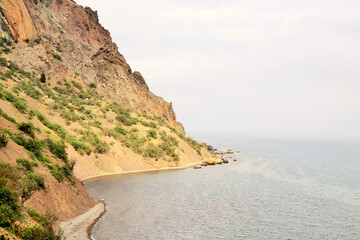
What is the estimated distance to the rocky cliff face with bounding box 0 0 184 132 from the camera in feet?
279

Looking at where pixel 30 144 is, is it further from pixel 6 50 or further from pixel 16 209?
pixel 6 50

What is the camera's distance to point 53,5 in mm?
113938

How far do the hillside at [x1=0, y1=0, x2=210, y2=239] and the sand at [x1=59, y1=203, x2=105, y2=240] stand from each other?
101cm

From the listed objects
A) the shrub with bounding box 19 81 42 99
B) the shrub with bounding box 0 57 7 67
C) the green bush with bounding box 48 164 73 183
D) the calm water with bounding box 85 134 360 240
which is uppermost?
the shrub with bounding box 0 57 7 67

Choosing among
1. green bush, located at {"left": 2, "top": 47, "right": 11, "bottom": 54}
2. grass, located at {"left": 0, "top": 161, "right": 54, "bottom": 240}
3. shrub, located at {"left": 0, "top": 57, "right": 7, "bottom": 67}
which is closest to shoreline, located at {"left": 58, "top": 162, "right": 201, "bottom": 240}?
grass, located at {"left": 0, "top": 161, "right": 54, "bottom": 240}

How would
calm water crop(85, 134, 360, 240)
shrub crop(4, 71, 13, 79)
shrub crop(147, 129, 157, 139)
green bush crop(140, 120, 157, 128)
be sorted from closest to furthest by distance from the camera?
calm water crop(85, 134, 360, 240) < shrub crop(4, 71, 13, 79) < shrub crop(147, 129, 157, 139) < green bush crop(140, 120, 157, 128)

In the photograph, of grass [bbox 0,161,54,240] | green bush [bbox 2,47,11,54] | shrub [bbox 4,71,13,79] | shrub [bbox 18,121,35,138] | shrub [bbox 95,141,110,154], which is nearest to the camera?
grass [bbox 0,161,54,240]

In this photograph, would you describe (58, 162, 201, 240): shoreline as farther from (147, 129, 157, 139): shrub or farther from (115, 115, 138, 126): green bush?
(115, 115, 138, 126): green bush

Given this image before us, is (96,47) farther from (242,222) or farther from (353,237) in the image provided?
(353,237)

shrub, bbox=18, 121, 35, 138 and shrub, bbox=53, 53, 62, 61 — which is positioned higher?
shrub, bbox=53, 53, 62, 61

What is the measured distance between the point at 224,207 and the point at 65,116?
51.1 m

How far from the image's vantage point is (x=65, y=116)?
7231 centimetres

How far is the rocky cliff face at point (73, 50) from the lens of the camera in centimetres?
8519

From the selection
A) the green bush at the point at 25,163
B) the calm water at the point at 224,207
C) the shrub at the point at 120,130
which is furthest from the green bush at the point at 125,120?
the green bush at the point at 25,163
